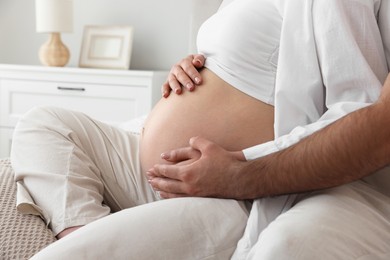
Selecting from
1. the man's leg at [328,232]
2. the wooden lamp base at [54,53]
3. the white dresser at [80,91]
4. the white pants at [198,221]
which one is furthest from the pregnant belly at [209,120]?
the wooden lamp base at [54,53]

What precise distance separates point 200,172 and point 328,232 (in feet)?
0.90

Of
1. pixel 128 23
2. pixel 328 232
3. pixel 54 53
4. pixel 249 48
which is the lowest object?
pixel 54 53

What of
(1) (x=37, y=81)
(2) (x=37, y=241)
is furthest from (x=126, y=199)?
(1) (x=37, y=81)

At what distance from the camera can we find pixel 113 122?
278 cm

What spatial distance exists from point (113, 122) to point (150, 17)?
679 mm

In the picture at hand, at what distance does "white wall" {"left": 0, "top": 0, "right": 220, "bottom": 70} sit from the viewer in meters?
3.09

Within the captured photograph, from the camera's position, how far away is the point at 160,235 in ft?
2.69

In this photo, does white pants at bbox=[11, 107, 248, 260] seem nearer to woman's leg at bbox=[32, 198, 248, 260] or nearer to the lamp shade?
woman's leg at bbox=[32, 198, 248, 260]

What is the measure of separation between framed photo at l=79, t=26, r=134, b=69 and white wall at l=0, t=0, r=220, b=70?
0.36 feet

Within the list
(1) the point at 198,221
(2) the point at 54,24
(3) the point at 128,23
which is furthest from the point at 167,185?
(3) the point at 128,23

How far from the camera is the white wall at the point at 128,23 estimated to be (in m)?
3.09

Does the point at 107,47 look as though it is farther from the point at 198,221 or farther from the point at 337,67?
the point at 198,221

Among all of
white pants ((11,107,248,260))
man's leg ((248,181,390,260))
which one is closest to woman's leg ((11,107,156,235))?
white pants ((11,107,248,260))

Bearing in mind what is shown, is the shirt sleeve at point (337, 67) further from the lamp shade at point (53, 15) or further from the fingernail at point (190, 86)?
the lamp shade at point (53, 15)
